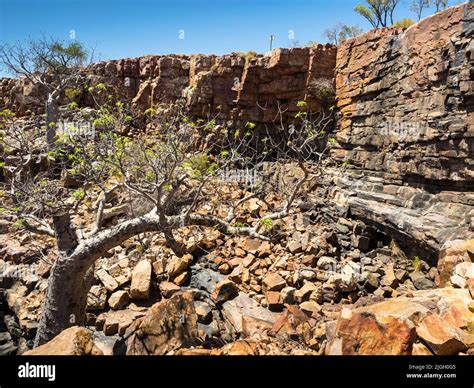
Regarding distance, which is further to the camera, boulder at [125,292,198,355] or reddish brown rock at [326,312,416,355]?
boulder at [125,292,198,355]

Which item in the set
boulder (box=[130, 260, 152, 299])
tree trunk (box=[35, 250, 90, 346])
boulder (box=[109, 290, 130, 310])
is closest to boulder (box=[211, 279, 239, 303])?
boulder (box=[130, 260, 152, 299])

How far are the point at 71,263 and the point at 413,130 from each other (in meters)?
8.91

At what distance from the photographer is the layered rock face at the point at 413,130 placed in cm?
671

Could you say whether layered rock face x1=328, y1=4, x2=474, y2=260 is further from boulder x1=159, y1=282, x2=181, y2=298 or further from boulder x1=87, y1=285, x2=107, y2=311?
boulder x1=87, y1=285, x2=107, y2=311

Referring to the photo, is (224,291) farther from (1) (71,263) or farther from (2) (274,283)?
(1) (71,263)

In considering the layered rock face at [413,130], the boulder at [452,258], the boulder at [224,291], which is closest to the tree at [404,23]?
the layered rock face at [413,130]

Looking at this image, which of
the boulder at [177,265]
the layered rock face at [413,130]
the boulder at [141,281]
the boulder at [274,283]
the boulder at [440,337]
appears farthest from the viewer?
the boulder at [177,265]

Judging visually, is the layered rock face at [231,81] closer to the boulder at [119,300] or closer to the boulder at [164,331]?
the boulder at [119,300]

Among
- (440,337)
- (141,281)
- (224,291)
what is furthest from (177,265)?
(440,337)

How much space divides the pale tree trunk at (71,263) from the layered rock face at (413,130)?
22.0 feet

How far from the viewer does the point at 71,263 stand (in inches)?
189

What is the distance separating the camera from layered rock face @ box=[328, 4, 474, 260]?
6.71 metres

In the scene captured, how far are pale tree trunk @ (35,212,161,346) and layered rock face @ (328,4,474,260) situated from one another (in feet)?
22.0
